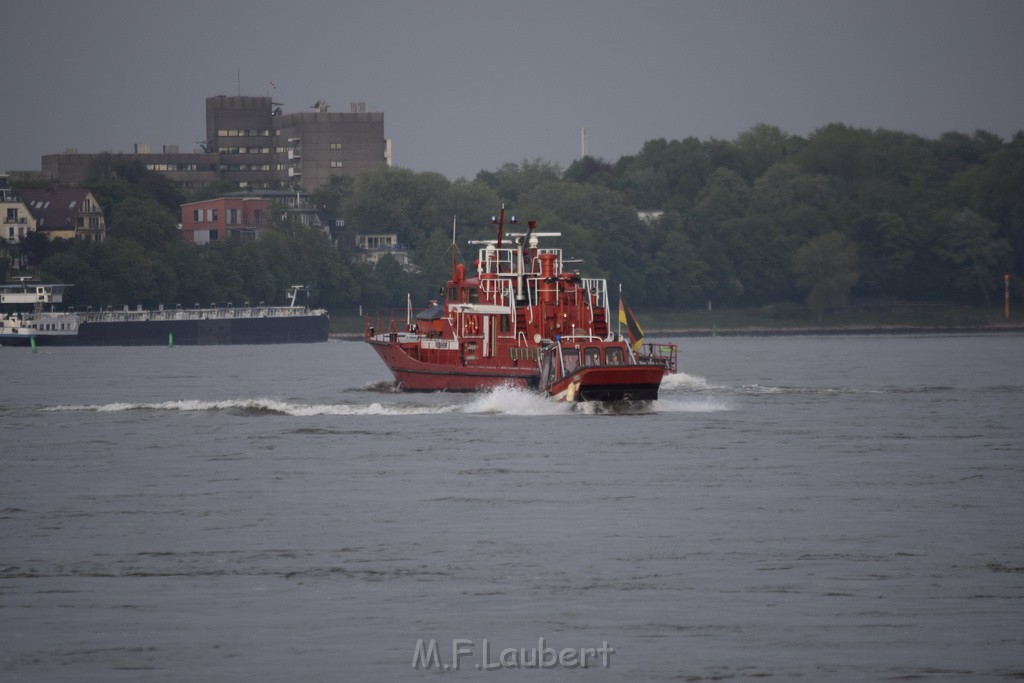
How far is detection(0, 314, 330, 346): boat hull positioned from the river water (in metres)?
106

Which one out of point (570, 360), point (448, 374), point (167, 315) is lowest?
point (448, 374)

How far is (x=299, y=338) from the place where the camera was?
648ft

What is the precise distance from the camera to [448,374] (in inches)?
3374

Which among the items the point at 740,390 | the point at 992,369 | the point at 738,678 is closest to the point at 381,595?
the point at 738,678

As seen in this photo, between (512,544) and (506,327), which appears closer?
(512,544)

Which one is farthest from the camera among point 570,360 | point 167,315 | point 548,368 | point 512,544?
point 167,315

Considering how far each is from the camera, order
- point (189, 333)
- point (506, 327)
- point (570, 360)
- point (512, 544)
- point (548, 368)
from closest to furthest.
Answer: point (512, 544)
point (570, 360)
point (548, 368)
point (506, 327)
point (189, 333)

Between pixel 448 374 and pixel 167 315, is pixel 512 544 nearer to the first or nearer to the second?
pixel 448 374

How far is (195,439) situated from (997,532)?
32.2 m

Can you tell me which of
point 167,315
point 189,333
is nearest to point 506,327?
point 189,333

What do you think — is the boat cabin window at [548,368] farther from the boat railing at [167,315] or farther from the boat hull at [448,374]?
the boat railing at [167,315]

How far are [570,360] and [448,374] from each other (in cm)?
1586

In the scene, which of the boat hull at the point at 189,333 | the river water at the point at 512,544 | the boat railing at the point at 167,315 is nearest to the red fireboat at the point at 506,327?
the river water at the point at 512,544

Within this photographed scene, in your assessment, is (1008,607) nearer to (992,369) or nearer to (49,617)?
(49,617)
